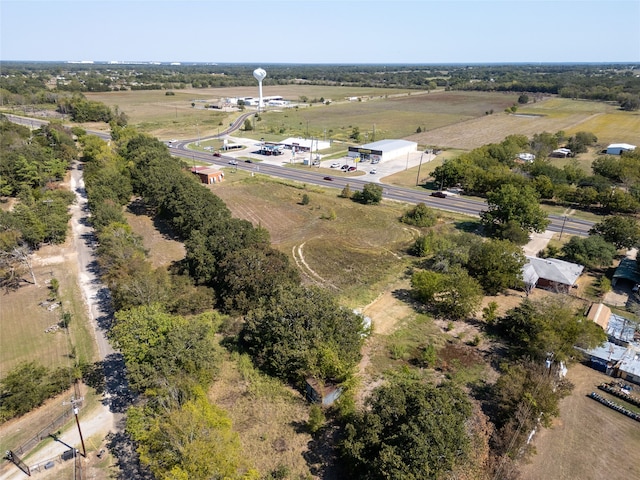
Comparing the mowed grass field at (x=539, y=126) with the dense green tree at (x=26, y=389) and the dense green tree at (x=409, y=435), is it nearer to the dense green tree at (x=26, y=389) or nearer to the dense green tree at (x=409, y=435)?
the dense green tree at (x=409, y=435)

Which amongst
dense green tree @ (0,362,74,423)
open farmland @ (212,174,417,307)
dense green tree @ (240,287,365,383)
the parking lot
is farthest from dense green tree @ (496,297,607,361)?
the parking lot

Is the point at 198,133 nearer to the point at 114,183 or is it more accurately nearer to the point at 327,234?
the point at 114,183

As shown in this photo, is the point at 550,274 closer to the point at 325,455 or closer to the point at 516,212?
the point at 516,212

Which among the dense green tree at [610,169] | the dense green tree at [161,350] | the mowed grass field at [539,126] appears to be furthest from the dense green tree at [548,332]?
the mowed grass field at [539,126]

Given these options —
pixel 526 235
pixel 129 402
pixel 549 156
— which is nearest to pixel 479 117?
pixel 549 156

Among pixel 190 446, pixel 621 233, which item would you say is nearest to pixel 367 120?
pixel 621 233
